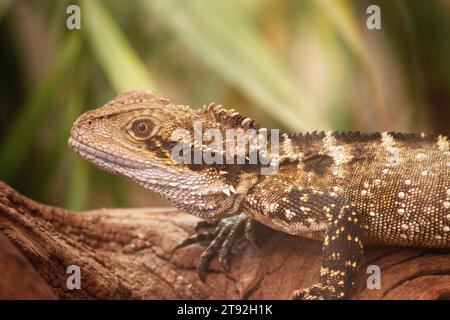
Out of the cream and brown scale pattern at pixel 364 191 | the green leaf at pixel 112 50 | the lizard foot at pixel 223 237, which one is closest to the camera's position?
the cream and brown scale pattern at pixel 364 191

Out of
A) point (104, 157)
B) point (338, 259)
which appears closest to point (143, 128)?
point (104, 157)

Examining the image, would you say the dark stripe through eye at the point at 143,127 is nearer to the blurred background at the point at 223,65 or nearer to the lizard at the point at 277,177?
the lizard at the point at 277,177

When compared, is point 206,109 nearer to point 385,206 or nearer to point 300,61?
point 300,61

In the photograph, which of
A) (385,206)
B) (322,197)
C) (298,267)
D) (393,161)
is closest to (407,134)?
(393,161)

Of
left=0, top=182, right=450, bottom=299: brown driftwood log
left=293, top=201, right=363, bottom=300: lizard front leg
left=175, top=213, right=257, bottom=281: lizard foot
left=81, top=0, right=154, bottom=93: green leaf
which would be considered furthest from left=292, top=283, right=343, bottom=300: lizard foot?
left=81, top=0, right=154, bottom=93: green leaf

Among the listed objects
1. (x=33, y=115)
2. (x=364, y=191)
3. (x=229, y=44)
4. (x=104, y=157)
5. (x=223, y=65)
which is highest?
(x=229, y=44)

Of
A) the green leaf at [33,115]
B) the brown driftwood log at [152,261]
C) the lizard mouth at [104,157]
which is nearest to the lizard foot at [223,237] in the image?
the brown driftwood log at [152,261]

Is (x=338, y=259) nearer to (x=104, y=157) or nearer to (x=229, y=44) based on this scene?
(x=104, y=157)
